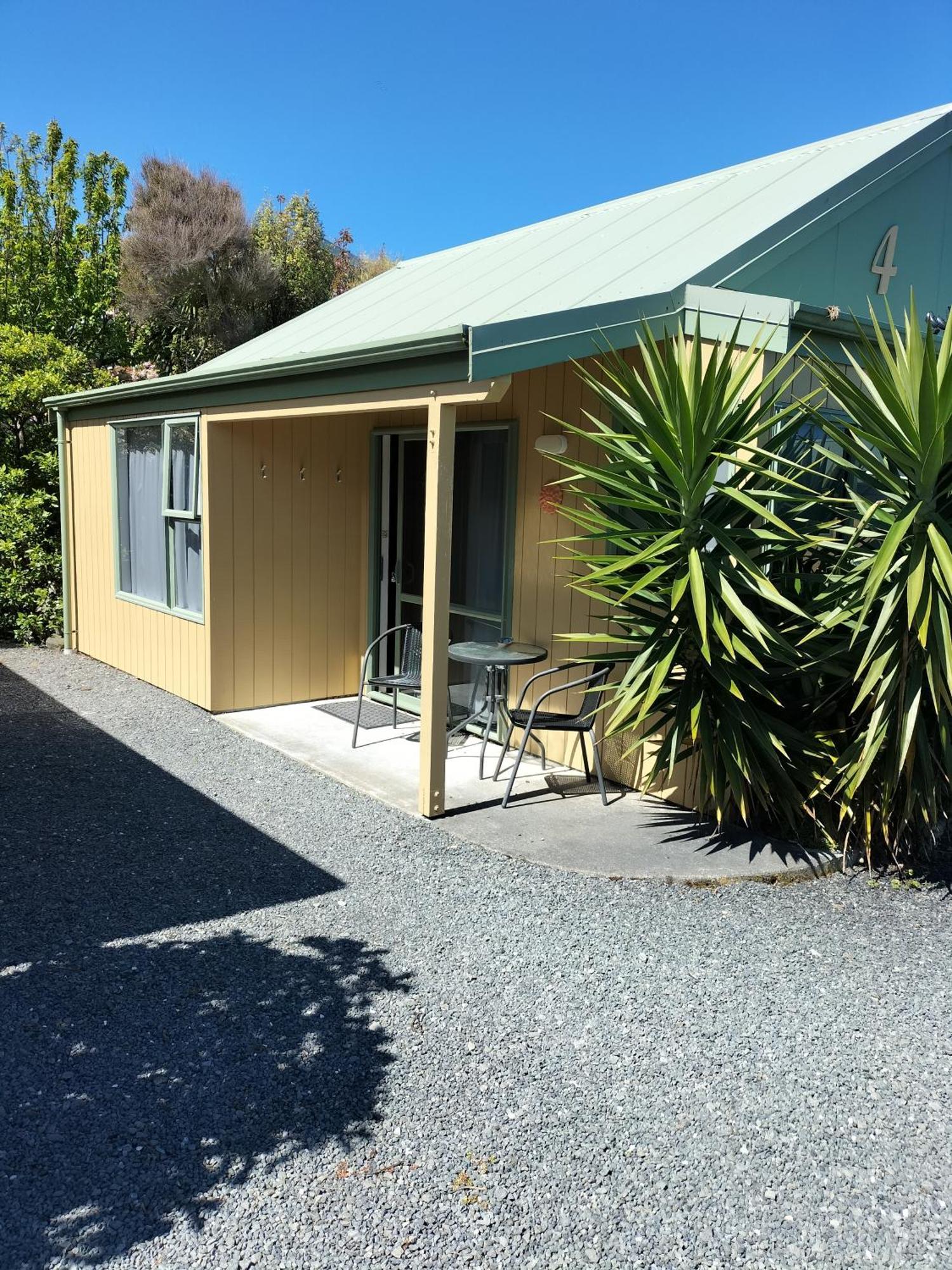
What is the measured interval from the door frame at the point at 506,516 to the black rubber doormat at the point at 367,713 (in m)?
0.19

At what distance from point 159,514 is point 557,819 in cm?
473

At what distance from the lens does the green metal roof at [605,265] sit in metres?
4.54

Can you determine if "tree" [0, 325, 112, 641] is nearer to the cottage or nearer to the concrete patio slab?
the cottage

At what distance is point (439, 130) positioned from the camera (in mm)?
22562

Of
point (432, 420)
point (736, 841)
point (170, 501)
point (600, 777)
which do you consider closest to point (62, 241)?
point (170, 501)

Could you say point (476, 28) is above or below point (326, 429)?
above

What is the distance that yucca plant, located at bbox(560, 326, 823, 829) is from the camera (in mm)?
4203

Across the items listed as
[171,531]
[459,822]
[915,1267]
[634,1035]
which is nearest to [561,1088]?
[634,1035]

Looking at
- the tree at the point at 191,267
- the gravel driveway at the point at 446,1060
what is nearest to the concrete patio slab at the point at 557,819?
the gravel driveway at the point at 446,1060

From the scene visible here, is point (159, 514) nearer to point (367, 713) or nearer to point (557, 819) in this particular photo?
point (367, 713)

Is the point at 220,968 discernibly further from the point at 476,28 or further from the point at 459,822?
the point at 476,28

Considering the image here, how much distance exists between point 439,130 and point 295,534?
62.5 feet

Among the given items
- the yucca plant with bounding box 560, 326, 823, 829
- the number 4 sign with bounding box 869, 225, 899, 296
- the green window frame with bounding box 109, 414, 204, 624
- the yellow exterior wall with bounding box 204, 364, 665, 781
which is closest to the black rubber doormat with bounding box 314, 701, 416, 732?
the yellow exterior wall with bounding box 204, 364, 665, 781

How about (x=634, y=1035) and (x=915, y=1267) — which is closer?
(x=915, y=1267)
